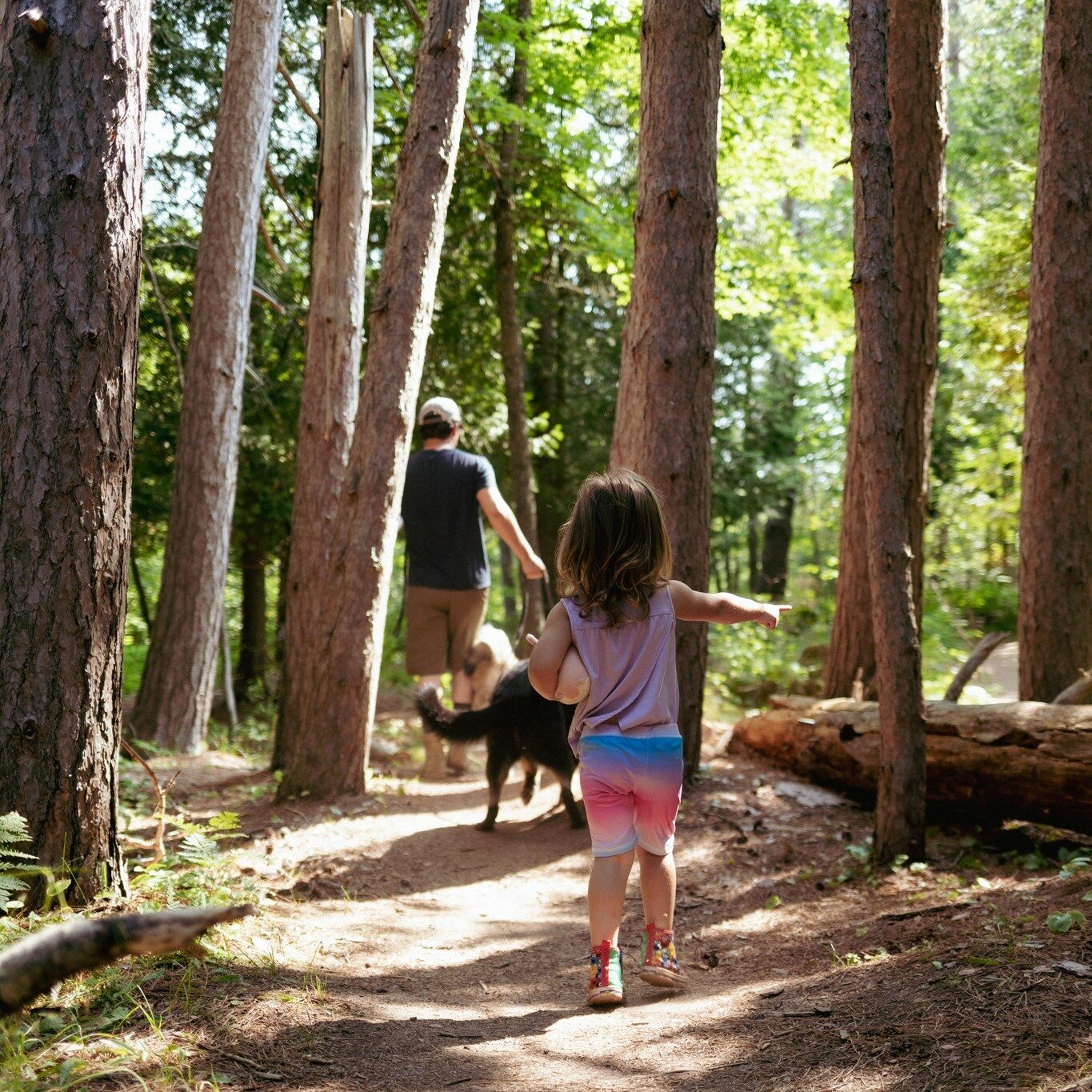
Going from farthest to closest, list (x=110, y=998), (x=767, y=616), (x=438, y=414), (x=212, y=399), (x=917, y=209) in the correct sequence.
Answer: (x=212, y=399) → (x=438, y=414) → (x=917, y=209) → (x=767, y=616) → (x=110, y=998)

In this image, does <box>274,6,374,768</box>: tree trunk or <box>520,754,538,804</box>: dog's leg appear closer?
<box>520,754,538,804</box>: dog's leg

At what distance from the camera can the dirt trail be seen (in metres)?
3.02

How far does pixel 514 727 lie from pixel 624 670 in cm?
258

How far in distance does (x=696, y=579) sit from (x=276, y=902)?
131 inches

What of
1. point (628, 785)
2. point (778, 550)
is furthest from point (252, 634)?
point (778, 550)

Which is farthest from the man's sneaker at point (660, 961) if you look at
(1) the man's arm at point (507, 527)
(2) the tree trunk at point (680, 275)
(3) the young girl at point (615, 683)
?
(1) the man's arm at point (507, 527)

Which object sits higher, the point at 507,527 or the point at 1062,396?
the point at 1062,396

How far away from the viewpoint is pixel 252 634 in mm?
15469

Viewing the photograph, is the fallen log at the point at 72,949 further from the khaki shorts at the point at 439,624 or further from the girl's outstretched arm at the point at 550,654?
the khaki shorts at the point at 439,624

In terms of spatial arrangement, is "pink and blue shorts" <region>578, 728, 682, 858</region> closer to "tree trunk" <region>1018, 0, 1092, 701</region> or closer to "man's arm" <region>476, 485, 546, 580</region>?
"man's arm" <region>476, 485, 546, 580</region>

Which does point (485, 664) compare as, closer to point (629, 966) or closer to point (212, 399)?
point (629, 966)

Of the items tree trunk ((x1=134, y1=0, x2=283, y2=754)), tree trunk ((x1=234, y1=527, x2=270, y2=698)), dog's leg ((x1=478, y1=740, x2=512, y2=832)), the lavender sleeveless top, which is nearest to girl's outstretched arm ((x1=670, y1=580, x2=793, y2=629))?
the lavender sleeveless top

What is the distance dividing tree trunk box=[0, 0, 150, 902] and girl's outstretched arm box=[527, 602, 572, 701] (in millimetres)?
1742

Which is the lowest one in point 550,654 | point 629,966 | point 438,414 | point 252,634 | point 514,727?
point 629,966
